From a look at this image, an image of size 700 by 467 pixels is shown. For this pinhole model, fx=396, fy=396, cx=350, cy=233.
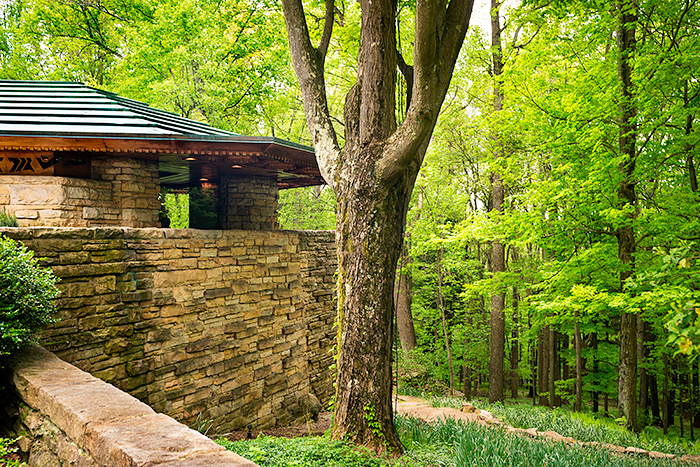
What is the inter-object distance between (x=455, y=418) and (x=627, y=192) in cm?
492

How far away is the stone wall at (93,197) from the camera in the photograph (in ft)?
17.5

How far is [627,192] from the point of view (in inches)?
274

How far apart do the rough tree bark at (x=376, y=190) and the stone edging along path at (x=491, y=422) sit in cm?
184

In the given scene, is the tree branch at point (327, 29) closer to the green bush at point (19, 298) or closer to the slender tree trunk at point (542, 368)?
the green bush at point (19, 298)

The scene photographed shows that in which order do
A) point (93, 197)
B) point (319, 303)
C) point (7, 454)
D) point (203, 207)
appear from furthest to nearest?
1. point (203, 207)
2. point (319, 303)
3. point (93, 197)
4. point (7, 454)

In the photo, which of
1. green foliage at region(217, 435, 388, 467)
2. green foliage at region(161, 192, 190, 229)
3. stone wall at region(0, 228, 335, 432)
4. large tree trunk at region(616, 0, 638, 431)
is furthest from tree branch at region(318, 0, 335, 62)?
green foliage at region(161, 192, 190, 229)

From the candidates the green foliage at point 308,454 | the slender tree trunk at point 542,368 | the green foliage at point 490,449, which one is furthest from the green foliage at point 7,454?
the slender tree trunk at point 542,368

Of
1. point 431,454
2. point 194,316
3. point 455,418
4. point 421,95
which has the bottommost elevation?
point 455,418

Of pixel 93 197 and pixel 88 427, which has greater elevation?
pixel 93 197

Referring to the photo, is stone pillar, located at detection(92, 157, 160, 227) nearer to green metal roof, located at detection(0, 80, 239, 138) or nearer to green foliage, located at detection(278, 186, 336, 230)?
green metal roof, located at detection(0, 80, 239, 138)

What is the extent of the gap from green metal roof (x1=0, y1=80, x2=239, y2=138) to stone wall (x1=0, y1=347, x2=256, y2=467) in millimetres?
3503

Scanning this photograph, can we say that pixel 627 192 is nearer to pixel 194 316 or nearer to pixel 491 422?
pixel 491 422

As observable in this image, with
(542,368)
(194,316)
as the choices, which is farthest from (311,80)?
(542,368)

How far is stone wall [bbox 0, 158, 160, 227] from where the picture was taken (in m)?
5.32
